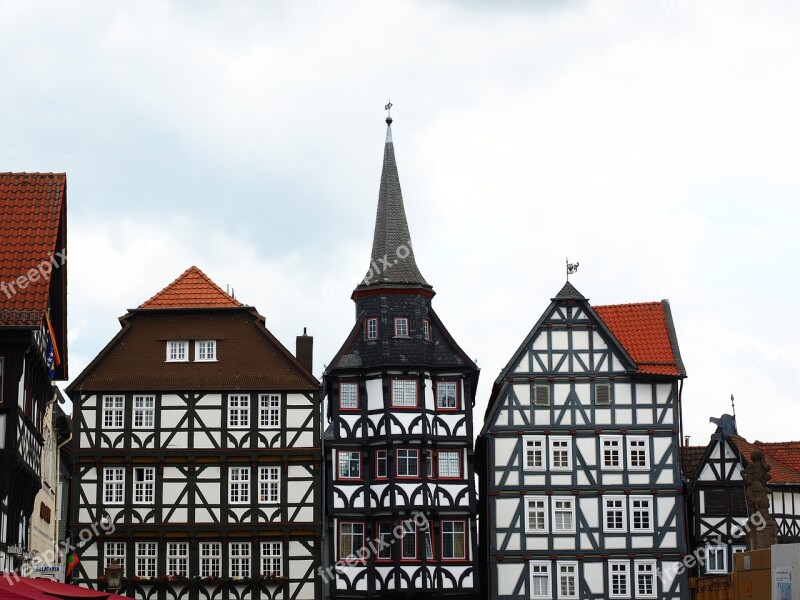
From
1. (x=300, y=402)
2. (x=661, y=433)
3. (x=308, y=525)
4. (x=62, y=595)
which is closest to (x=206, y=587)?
(x=308, y=525)

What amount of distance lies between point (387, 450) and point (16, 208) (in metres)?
19.4

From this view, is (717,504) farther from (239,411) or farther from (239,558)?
(239,411)

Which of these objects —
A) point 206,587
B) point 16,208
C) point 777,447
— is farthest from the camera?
point 777,447

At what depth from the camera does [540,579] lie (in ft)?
167

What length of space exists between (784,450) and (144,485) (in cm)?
2607

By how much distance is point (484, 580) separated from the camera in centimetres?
5206

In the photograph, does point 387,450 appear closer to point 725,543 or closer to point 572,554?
point 572,554

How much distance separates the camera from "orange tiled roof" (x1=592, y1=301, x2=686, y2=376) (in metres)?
52.2

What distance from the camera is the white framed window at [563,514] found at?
168 feet

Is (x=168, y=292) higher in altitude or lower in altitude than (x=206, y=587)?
higher

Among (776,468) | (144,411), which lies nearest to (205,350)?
(144,411)

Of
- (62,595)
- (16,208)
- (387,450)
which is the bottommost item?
(62,595)

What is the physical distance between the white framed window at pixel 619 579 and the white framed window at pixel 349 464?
9.37 meters

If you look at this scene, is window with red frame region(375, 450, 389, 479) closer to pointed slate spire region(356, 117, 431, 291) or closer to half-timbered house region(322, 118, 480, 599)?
half-timbered house region(322, 118, 480, 599)
